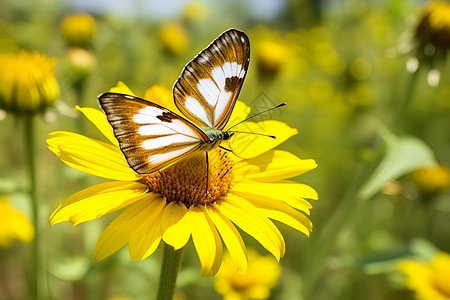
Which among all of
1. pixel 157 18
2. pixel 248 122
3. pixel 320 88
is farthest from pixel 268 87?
pixel 248 122

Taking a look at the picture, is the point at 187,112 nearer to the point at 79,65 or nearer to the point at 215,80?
the point at 215,80

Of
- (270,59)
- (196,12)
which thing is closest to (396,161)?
A: (270,59)

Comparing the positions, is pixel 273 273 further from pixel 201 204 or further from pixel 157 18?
pixel 157 18

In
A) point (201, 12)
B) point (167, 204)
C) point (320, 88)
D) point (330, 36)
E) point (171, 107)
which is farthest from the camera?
point (330, 36)

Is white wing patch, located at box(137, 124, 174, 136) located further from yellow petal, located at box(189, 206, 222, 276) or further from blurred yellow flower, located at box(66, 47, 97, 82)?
blurred yellow flower, located at box(66, 47, 97, 82)

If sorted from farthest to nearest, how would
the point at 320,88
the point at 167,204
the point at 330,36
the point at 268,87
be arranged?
the point at 330,36
the point at 320,88
the point at 268,87
the point at 167,204

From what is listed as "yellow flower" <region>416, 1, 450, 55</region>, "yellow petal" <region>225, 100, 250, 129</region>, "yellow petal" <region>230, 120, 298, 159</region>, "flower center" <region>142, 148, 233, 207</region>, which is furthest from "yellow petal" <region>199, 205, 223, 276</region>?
"yellow flower" <region>416, 1, 450, 55</region>

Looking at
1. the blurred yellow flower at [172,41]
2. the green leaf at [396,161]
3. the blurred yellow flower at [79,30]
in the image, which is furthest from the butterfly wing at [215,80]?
the blurred yellow flower at [172,41]

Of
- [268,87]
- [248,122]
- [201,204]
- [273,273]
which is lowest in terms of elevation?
[273,273]
